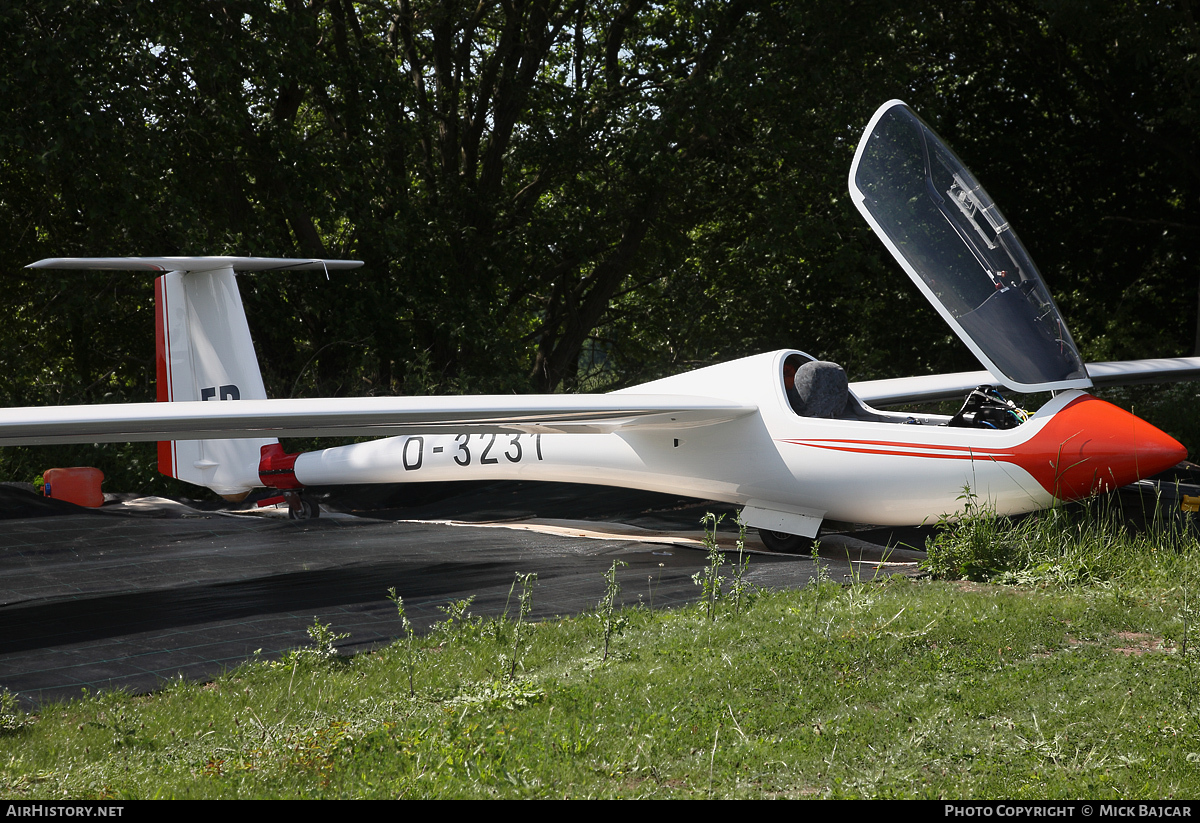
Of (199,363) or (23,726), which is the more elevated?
(199,363)

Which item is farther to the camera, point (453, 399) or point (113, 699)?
point (453, 399)

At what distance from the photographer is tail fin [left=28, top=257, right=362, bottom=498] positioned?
7867mm

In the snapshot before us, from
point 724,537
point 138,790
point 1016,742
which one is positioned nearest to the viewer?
point 138,790

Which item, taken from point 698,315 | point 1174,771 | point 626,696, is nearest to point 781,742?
point 626,696

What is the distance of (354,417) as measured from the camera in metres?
5.29

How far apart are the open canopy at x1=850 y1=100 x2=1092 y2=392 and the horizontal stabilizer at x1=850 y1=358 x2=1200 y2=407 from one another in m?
2.28

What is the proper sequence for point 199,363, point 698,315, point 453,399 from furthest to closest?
point 698,315 → point 199,363 → point 453,399

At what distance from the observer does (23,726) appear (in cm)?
300

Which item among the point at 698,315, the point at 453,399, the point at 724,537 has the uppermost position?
the point at 698,315

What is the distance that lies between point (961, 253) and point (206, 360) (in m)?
6.18

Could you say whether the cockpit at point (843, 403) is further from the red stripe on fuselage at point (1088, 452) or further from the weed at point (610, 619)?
the weed at point (610, 619)

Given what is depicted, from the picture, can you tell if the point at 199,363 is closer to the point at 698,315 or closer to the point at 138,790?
the point at 138,790

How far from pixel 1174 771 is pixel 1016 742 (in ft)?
1.32

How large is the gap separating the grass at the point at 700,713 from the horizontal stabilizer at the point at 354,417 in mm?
1678
